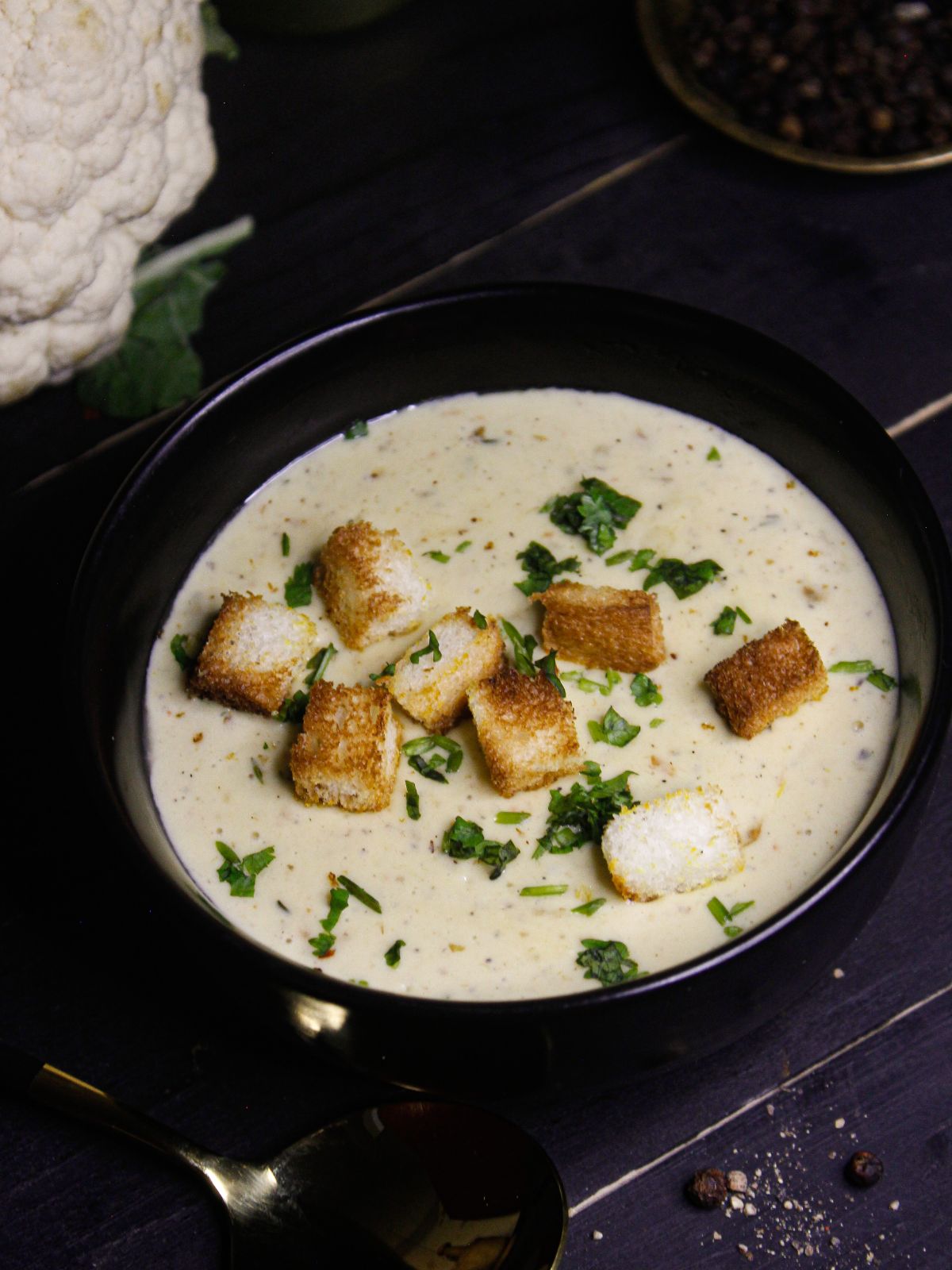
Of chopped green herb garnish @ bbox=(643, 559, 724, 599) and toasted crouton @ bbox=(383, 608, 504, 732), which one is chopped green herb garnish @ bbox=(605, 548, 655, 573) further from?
toasted crouton @ bbox=(383, 608, 504, 732)

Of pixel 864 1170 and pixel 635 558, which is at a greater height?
pixel 635 558

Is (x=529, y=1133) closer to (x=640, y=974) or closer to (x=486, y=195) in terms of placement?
(x=640, y=974)

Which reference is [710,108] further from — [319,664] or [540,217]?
[319,664]

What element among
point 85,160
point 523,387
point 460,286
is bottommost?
point 523,387

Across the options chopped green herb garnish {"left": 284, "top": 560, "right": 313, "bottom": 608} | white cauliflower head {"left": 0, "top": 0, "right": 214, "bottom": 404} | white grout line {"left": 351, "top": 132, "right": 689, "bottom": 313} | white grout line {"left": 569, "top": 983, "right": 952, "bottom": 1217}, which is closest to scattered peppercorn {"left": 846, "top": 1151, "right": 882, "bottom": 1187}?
white grout line {"left": 569, "top": 983, "right": 952, "bottom": 1217}

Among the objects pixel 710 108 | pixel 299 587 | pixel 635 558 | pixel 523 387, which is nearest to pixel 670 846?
pixel 635 558

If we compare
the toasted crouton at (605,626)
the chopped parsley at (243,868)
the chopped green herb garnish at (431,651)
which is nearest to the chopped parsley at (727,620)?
the toasted crouton at (605,626)

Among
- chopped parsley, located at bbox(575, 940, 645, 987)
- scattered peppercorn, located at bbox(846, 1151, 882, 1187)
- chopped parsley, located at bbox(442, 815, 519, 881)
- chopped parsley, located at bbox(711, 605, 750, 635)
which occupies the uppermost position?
chopped parsley, located at bbox(442, 815, 519, 881)
